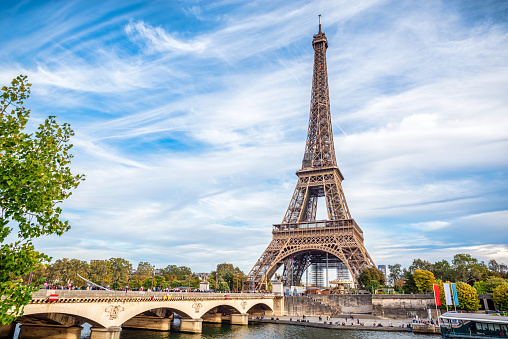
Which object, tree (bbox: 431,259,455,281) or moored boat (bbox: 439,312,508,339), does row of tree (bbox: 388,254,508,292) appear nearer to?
tree (bbox: 431,259,455,281)

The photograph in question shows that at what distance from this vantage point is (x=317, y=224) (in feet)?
245

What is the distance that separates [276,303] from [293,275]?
1994cm

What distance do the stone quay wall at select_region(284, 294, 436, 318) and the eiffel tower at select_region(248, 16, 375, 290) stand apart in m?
4.68

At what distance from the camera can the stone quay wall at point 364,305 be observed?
5816cm

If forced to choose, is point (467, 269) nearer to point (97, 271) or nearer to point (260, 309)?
point (260, 309)

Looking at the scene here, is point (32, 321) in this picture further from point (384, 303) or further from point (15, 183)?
point (384, 303)

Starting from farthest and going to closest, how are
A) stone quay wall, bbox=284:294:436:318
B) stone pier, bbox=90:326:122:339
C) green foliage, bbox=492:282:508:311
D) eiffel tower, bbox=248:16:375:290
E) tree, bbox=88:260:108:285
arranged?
tree, bbox=88:260:108:285
eiffel tower, bbox=248:16:375:290
stone quay wall, bbox=284:294:436:318
green foliage, bbox=492:282:508:311
stone pier, bbox=90:326:122:339

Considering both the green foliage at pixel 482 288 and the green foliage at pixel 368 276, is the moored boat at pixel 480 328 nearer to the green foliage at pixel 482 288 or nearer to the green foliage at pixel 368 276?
the green foliage at pixel 368 276

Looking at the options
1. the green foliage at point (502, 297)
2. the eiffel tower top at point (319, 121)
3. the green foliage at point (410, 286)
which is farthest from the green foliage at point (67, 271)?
the green foliage at point (502, 297)

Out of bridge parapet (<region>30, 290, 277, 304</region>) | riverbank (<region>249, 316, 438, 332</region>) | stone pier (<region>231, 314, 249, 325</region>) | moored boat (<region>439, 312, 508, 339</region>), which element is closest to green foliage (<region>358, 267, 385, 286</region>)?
riverbank (<region>249, 316, 438, 332</region>)

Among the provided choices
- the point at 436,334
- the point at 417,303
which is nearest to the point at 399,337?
the point at 436,334

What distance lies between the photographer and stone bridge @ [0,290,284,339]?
25578mm

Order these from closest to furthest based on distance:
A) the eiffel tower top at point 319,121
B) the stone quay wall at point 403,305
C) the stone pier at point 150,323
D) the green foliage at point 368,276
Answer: the stone pier at point 150,323, the stone quay wall at point 403,305, the green foliage at point 368,276, the eiffel tower top at point 319,121

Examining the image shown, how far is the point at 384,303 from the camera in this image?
60.2 meters
